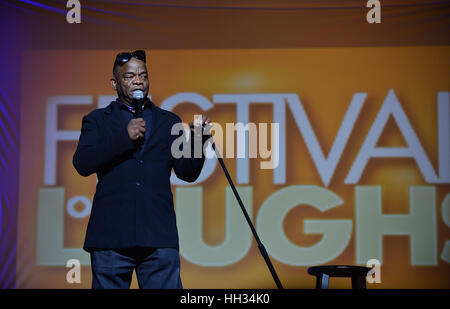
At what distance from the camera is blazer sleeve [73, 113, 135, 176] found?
82.9 inches

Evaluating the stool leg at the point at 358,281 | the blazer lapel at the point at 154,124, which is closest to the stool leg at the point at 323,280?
the stool leg at the point at 358,281

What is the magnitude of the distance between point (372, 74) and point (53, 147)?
226 centimetres

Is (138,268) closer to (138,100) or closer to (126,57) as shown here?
(138,100)

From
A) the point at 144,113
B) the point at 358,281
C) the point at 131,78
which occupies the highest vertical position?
the point at 131,78

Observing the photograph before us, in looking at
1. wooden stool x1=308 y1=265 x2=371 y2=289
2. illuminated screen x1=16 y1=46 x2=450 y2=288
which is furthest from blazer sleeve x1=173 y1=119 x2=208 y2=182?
illuminated screen x1=16 y1=46 x2=450 y2=288

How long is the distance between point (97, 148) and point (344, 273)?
141cm

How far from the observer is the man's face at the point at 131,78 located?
2305mm

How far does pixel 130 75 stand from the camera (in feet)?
7.61

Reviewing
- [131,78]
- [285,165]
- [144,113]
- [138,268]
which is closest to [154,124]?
[144,113]

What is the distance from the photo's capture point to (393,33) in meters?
4.16

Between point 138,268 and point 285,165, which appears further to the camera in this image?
point 285,165

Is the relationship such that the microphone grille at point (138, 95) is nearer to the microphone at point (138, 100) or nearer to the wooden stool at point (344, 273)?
the microphone at point (138, 100)
